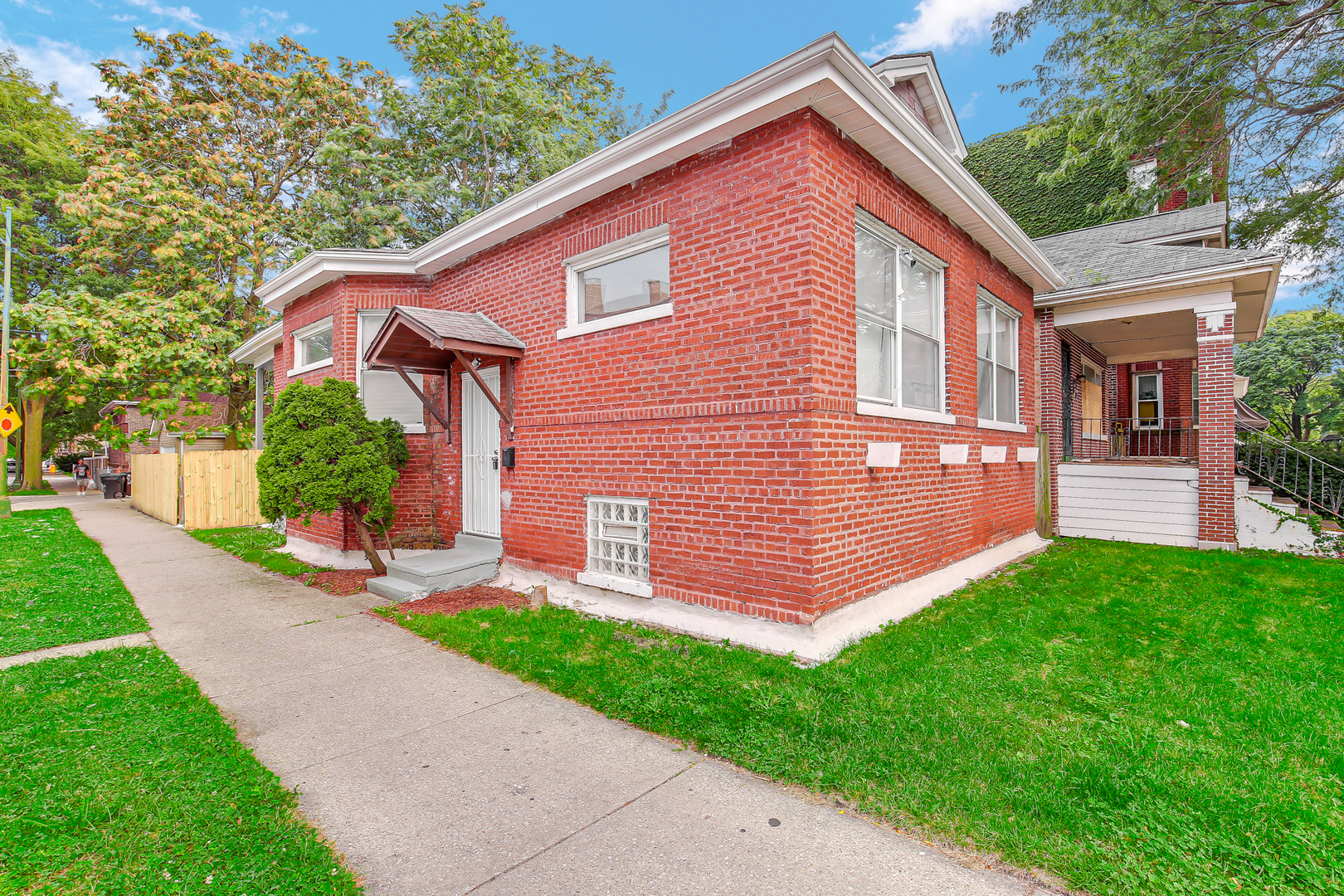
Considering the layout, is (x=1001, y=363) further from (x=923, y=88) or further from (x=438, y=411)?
(x=438, y=411)

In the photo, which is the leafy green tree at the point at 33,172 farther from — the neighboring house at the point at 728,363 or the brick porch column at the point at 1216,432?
the brick porch column at the point at 1216,432

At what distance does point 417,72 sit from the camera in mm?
19047

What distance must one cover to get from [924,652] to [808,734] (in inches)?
64.2

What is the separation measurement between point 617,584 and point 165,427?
929 inches

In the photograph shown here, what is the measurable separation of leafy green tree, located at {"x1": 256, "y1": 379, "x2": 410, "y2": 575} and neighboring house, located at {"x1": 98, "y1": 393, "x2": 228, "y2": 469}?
1183 centimetres

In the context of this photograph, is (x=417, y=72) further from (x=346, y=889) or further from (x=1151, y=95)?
(x=346, y=889)

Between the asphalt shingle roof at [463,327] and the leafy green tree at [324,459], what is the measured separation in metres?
1.47

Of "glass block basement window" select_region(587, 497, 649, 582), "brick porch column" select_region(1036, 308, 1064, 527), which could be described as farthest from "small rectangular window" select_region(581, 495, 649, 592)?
"brick porch column" select_region(1036, 308, 1064, 527)

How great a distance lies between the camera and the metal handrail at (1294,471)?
8906 millimetres

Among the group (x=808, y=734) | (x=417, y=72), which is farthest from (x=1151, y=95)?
(x=417, y=72)

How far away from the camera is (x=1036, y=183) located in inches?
842

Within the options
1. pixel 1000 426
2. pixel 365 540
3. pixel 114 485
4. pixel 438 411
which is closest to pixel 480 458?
pixel 438 411

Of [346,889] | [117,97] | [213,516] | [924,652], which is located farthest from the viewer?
[117,97]

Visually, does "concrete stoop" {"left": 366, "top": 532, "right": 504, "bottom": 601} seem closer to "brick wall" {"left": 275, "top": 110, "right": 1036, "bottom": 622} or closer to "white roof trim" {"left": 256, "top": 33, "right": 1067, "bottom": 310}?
"brick wall" {"left": 275, "top": 110, "right": 1036, "bottom": 622}
